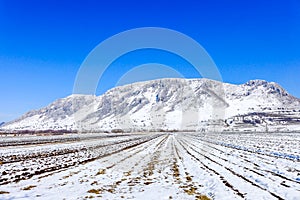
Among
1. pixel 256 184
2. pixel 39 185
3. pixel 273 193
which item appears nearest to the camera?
pixel 273 193

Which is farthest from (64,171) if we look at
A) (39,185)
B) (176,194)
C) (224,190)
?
(224,190)

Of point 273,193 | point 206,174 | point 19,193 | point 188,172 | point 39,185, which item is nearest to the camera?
point 273,193

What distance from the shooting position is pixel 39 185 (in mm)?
12516

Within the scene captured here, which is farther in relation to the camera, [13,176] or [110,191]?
[13,176]

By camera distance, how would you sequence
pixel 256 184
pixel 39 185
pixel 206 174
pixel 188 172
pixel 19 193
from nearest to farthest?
pixel 19 193
pixel 256 184
pixel 39 185
pixel 206 174
pixel 188 172

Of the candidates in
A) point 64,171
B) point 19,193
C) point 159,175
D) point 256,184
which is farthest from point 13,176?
point 256,184

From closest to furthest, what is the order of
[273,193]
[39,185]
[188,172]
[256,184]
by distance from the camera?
[273,193] < [256,184] < [39,185] < [188,172]

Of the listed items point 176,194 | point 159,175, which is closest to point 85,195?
point 176,194

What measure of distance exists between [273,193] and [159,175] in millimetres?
6327

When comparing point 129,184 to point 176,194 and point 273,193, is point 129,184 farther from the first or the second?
point 273,193

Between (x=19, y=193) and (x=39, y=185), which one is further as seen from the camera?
(x=39, y=185)

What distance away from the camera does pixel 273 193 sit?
33.2ft

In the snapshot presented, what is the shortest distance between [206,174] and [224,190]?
3.78m

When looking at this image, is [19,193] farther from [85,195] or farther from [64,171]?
[64,171]
